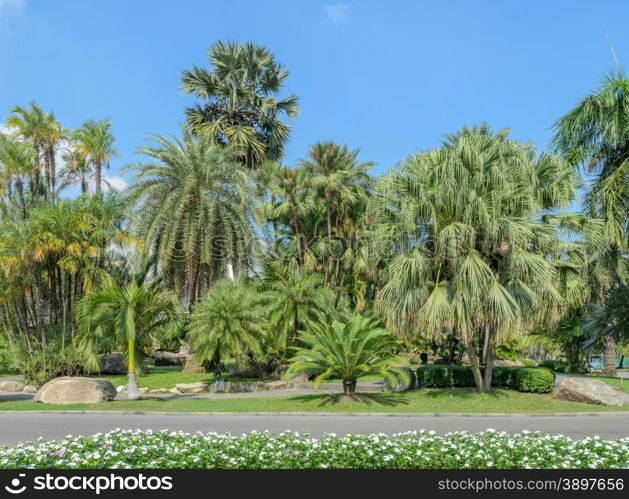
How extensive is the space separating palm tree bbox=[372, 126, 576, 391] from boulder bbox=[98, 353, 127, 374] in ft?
58.0

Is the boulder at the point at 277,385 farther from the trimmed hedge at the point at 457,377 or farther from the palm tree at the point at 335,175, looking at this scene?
the palm tree at the point at 335,175

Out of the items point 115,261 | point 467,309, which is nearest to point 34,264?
point 115,261

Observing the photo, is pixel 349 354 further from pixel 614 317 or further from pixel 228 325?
pixel 614 317

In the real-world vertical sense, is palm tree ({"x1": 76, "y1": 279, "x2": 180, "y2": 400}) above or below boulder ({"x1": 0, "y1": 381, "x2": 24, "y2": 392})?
above

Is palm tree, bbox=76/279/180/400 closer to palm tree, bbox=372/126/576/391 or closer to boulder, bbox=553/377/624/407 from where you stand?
palm tree, bbox=372/126/576/391

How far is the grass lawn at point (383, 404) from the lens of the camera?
1596 cm

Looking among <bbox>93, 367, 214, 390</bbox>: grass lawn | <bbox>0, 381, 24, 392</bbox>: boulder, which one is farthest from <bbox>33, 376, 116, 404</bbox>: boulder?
<bbox>0, 381, 24, 392</bbox>: boulder

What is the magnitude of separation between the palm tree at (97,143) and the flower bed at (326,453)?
30.2 meters

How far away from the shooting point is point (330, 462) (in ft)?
22.9

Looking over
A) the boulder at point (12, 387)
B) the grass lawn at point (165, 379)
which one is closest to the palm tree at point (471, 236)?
the grass lawn at point (165, 379)

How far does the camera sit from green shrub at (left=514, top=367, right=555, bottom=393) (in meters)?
19.0

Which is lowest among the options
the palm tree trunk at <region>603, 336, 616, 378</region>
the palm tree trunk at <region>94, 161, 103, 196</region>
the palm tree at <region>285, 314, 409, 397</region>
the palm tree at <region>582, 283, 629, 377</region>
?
the palm tree trunk at <region>603, 336, 616, 378</region>

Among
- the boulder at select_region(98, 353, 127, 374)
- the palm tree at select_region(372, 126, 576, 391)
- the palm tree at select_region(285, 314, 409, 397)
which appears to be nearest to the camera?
the palm tree at select_region(372, 126, 576, 391)

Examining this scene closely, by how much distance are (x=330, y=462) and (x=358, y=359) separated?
10275 millimetres
